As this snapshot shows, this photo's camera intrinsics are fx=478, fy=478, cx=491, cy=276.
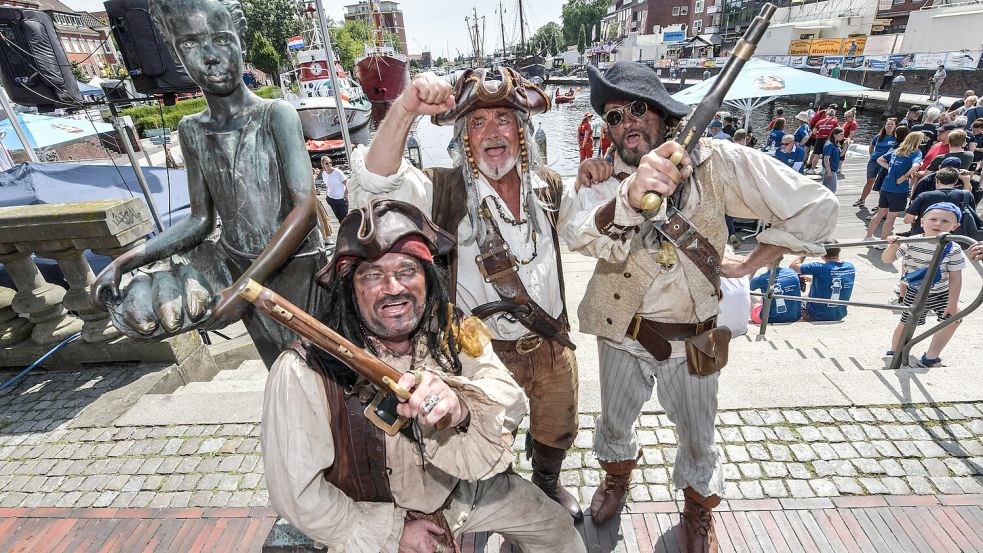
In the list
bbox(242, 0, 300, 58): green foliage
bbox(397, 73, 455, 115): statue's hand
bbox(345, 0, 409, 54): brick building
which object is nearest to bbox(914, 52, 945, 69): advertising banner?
bbox(397, 73, 455, 115): statue's hand

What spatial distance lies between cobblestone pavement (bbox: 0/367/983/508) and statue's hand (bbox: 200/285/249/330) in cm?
176

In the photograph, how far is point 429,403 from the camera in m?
1.46

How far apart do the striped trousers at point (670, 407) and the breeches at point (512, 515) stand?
0.63 meters

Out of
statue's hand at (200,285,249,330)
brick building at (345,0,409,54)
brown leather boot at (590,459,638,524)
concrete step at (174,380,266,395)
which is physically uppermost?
brick building at (345,0,409,54)

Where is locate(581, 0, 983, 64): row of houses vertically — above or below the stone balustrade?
above

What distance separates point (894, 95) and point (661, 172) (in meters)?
29.1

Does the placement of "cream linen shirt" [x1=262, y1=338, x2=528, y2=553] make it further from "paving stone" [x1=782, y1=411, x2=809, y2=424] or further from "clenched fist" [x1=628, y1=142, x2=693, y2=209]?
"paving stone" [x1=782, y1=411, x2=809, y2=424]

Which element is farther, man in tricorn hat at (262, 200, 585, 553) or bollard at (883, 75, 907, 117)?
bollard at (883, 75, 907, 117)

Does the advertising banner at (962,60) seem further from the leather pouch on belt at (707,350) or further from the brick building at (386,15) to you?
the brick building at (386,15)

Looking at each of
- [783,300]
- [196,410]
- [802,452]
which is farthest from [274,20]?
[802,452]

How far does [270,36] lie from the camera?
46750 mm

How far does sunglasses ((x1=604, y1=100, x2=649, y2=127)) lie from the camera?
2.06 meters

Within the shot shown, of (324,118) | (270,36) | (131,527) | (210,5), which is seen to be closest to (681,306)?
(210,5)

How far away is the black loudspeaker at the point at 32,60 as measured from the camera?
5.22 m
